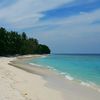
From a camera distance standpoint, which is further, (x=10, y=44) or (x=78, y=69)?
(x=10, y=44)

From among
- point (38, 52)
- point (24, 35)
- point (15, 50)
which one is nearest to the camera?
point (15, 50)

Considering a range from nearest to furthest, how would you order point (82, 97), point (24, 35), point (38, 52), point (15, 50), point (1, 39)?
point (82, 97) < point (1, 39) < point (15, 50) < point (24, 35) < point (38, 52)

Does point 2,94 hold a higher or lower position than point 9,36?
lower

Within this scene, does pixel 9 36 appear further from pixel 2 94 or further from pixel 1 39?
pixel 2 94

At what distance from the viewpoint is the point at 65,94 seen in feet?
48.7

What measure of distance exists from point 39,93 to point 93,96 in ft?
8.90

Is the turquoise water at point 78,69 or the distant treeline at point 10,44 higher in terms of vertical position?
the distant treeline at point 10,44

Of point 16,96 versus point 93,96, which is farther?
point 93,96

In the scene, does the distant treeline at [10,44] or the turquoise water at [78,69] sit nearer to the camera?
the turquoise water at [78,69]

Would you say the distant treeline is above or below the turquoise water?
above

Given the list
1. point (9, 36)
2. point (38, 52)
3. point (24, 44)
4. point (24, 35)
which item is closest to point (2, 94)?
point (9, 36)

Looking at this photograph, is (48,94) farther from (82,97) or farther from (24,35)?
(24,35)

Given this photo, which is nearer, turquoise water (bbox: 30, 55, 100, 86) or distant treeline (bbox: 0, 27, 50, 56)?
turquoise water (bbox: 30, 55, 100, 86)

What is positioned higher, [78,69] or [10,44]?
[10,44]
